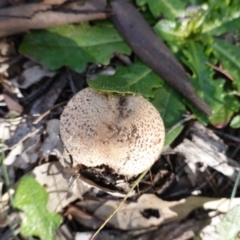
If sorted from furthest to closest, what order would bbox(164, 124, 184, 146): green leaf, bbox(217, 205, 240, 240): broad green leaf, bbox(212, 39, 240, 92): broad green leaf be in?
bbox(212, 39, 240, 92): broad green leaf < bbox(164, 124, 184, 146): green leaf < bbox(217, 205, 240, 240): broad green leaf

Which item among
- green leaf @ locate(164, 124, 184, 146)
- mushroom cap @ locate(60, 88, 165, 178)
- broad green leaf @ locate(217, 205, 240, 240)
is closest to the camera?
mushroom cap @ locate(60, 88, 165, 178)

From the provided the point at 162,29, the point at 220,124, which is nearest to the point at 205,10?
the point at 162,29

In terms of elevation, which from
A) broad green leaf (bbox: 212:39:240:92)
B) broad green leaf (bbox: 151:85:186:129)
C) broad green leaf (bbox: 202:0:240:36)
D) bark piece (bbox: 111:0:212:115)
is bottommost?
broad green leaf (bbox: 151:85:186:129)

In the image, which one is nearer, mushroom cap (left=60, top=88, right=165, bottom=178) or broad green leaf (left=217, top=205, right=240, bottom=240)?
mushroom cap (left=60, top=88, right=165, bottom=178)

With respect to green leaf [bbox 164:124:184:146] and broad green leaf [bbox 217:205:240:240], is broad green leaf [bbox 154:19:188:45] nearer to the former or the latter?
green leaf [bbox 164:124:184:146]

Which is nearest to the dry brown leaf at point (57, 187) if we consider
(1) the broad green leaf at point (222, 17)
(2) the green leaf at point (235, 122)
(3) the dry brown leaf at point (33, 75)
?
(3) the dry brown leaf at point (33, 75)

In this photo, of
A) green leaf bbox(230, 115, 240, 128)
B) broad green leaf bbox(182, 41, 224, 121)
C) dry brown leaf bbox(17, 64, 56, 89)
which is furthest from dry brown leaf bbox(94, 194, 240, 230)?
dry brown leaf bbox(17, 64, 56, 89)
